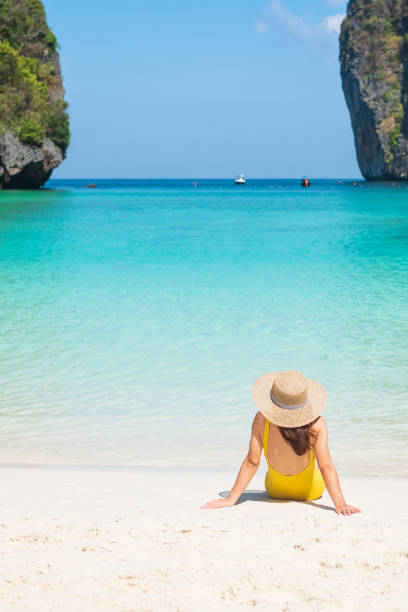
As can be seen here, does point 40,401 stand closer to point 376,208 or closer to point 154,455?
point 154,455

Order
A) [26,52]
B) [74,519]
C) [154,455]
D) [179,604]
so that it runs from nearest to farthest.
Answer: [179,604], [74,519], [154,455], [26,52]

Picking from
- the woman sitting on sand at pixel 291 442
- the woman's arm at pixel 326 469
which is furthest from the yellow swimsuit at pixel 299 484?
the woman's arm at pixel 326 469

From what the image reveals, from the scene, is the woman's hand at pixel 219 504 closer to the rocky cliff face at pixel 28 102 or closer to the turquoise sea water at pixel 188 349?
the turquoise sea water at pixel 188 349

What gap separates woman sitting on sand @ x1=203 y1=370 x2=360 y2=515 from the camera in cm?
359

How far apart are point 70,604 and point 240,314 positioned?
8.24 metres

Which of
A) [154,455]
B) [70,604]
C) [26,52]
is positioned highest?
[26,52]

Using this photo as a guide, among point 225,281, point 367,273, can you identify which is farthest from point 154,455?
point 367,273

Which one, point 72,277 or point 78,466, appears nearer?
point 78,466

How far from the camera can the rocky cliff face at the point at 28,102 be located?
55562 mm

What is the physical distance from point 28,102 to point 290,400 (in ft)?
198

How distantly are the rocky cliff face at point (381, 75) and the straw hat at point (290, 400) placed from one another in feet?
275

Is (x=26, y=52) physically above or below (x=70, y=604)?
above

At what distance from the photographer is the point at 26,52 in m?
66.5

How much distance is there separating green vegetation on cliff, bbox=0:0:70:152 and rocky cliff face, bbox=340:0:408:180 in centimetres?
3977
